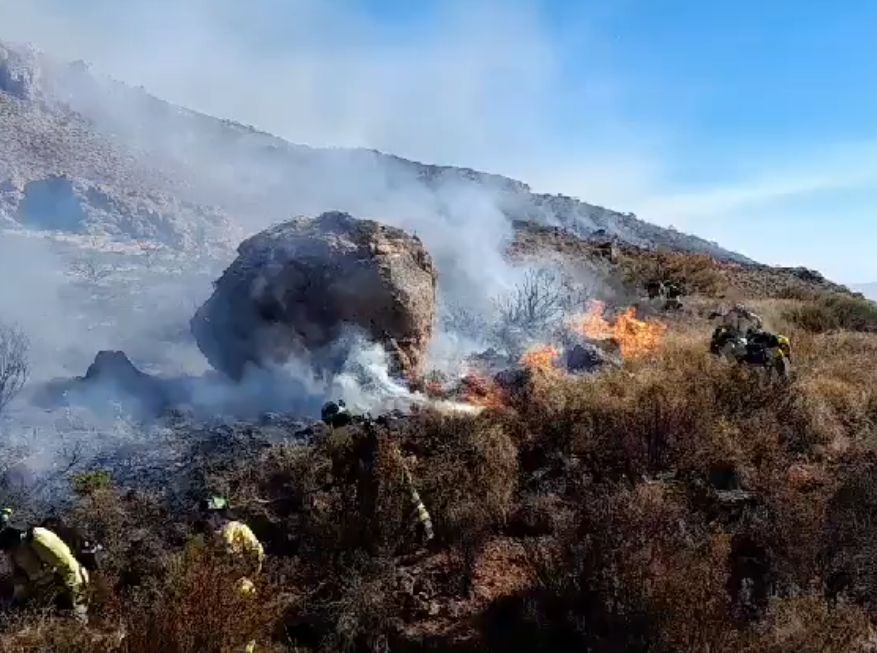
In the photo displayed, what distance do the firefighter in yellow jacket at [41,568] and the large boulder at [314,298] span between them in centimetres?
610

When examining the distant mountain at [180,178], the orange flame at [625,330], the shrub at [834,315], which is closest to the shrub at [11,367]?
the orange flame at [625,330]

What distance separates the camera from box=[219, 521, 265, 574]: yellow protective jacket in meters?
5.80

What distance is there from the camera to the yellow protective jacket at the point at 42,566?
19.6ft

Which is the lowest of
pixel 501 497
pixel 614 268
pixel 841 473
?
pixel 501 497

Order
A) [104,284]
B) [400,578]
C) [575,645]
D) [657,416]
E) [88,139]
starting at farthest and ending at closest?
1. [88,139]
2. [104,284]
3. [657,416]
4. [400,578]
5. [575,645]

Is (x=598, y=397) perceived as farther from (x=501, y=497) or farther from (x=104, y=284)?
(x=104, y=284)

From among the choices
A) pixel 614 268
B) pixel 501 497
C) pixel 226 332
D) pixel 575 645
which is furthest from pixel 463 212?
pixel 575 645

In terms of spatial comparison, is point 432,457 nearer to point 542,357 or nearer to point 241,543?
point 241,543

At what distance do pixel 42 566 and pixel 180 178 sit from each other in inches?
1203

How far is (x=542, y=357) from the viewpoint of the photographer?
1376 centimetres

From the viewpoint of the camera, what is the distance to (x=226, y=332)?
12.4m

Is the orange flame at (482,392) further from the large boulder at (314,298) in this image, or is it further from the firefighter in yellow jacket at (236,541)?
the firefighter in yellow jacket at (236,541)

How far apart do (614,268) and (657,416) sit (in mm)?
14715

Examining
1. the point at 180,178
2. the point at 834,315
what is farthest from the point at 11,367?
the point at 180,178
